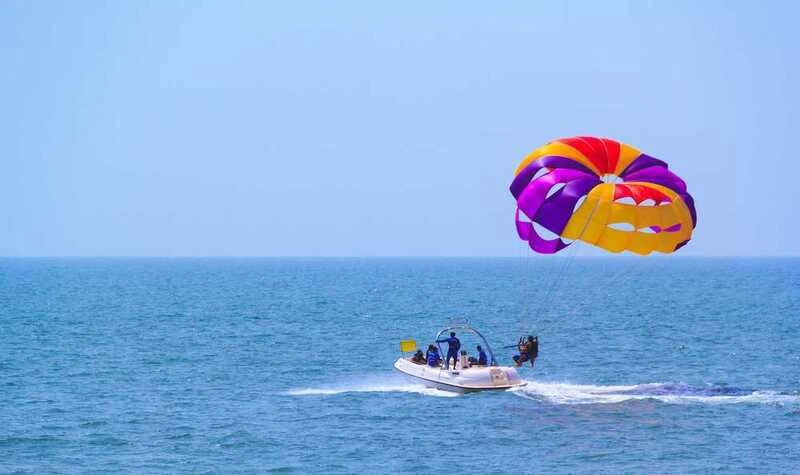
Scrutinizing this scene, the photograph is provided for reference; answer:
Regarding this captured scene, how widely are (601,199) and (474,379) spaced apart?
8174mm

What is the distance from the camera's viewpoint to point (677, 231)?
3434cm

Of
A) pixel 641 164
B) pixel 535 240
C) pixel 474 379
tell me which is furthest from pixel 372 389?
pixel 641 164

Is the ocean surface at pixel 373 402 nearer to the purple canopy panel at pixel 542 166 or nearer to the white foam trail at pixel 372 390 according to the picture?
the white foam trail at pixel 372 390

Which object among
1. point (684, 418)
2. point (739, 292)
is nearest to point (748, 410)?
point (684, 418)

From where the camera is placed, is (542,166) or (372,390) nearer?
(542,166)

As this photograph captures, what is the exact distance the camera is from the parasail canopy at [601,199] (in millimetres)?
34312

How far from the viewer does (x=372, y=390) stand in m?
41.7

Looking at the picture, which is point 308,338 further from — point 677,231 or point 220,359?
point 677,231

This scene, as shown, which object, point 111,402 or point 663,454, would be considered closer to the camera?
point 663,454

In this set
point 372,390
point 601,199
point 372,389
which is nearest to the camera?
point 601,199

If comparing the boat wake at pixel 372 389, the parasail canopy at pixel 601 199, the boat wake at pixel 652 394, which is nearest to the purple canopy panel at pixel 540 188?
the parasail canopy at pixel 601 199

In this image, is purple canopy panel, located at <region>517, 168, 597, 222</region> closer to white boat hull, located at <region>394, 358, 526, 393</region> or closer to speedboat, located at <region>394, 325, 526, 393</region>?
speedboat, located at <region>394, 325, 526, 393</region>

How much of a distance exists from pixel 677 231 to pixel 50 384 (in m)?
25.0

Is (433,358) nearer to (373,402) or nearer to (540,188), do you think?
(373,402)
